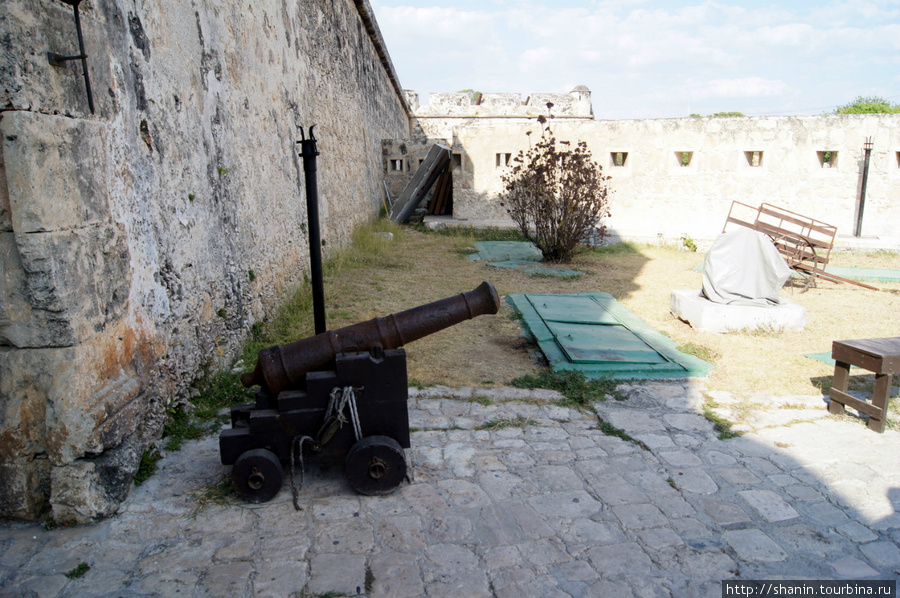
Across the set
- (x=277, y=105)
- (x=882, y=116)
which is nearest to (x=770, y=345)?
(x=277, y=105)

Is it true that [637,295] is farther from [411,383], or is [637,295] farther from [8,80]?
[8,80]

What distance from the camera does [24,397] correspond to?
253 cm

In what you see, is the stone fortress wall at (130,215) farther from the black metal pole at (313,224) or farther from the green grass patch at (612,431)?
the green grass patch at (612,431)

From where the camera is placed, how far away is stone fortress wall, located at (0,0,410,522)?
2.42 meters

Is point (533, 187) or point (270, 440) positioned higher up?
point (533, 187)

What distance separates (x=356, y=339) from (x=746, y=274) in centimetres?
461

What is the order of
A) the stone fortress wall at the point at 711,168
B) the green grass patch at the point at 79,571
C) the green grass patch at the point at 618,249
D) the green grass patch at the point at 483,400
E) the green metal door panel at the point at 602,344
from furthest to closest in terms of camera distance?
the stone fortress wall at the point at 711,168 → the green grass patch at the point at 618,249 → the green metal door panel at the point at 602,344 → the green grass patch at the point at 483,400 → the green grass patch at the point at 79,571

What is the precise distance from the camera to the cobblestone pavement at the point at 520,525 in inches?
89.8

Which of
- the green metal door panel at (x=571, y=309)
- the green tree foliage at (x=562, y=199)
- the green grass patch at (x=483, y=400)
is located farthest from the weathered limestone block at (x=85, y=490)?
the green tree foliage at (x=562, y=199)

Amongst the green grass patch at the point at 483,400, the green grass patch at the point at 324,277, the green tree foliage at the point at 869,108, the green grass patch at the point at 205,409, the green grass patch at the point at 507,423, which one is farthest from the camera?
the green tree foliage at the point at 869,108

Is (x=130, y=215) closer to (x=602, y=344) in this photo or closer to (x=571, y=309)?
(x=602, y=344)

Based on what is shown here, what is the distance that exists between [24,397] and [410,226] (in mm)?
10970

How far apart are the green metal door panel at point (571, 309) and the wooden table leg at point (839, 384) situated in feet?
7.36

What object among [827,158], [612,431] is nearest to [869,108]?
[827,158]
